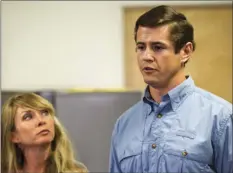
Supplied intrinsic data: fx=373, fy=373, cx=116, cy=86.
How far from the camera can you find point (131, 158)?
1.12 m

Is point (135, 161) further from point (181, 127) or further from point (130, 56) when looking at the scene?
point (130, 56)

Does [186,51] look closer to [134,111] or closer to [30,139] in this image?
[134,111]

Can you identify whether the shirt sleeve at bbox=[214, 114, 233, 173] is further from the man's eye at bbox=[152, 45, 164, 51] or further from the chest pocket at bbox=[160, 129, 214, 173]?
the man's eye at bbox=[152, 45, 164, 51]

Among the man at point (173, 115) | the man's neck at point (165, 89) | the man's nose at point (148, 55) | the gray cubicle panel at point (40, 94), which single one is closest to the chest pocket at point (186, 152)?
the man at point (173, 115)

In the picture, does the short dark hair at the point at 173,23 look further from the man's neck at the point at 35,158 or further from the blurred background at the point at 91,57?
the man's neck at the point at 35,158

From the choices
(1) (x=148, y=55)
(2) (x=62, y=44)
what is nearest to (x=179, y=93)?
(1) (x=148, y=55)

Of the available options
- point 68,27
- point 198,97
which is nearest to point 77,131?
point 68,27

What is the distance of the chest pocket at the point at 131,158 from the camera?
111 centimetres

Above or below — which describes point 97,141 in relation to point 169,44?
below

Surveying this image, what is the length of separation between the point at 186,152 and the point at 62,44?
1.10 metres

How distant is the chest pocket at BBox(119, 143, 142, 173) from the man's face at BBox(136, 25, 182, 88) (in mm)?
199

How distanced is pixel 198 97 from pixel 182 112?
65 millimetres

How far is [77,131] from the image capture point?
1.62 meters

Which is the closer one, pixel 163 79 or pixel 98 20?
pixel 163 79
